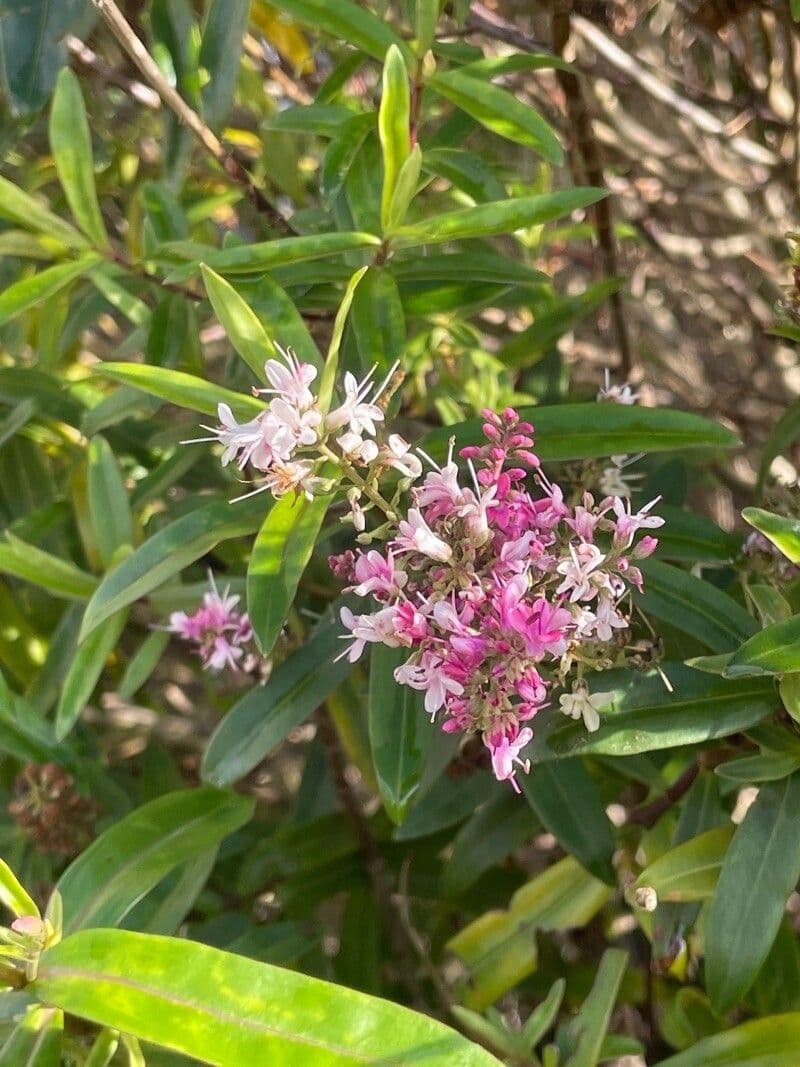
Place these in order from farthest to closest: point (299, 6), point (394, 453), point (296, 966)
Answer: point (296, 966), point (299, 6), point (394, 453)

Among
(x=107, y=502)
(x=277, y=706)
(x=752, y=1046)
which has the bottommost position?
(x=752, y=1046)

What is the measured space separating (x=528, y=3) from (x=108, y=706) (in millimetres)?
1126

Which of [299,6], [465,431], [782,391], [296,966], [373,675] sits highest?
[299,6]

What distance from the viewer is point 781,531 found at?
66cm

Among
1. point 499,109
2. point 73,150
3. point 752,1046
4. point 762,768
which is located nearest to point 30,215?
point 73,150

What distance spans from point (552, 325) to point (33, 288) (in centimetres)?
54

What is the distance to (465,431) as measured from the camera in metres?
0.79

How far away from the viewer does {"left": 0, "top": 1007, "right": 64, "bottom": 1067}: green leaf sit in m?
0.69

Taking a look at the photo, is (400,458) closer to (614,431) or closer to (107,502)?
(614,431)

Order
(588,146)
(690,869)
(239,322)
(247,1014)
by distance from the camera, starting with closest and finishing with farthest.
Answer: (247,1014) → (239,322) → (690,869) → (588,146)

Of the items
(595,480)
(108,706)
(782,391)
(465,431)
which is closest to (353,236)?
(465,431)

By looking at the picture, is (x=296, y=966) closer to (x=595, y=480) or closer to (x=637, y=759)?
(x=637, y=759)

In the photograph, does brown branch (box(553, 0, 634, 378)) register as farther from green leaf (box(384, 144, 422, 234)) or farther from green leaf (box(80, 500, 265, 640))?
green leaf (box(80, 500, 265, 640))

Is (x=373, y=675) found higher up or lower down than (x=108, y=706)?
higher up
